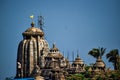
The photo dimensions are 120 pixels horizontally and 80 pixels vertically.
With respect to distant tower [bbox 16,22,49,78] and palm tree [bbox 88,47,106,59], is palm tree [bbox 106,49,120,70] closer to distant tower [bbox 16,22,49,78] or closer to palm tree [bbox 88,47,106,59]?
palm tree [bbox 88,47,106,59]

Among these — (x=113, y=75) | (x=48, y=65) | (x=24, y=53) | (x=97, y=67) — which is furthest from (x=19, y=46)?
(x=113, y=75)

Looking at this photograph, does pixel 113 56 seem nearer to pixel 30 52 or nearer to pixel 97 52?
pixel 97 52

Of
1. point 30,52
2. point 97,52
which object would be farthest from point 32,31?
point 97,52

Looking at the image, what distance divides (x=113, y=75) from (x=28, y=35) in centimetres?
3251

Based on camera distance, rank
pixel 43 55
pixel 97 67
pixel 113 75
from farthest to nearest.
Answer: pixel 43 55
pixel 97 67
pixel 113 75

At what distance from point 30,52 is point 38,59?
289 cm

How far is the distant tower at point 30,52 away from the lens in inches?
Answer: 3804

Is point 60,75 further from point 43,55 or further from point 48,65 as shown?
point 43,55

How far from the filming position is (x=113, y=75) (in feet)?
247

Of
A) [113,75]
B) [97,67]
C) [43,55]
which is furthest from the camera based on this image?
[43,55]

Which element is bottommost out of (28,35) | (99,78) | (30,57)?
(99,78)

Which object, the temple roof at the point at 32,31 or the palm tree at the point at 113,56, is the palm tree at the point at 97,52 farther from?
the temple roof at the point at 32,31

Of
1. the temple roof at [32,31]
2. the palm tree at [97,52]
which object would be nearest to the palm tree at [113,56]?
the palm tree at [97,52]

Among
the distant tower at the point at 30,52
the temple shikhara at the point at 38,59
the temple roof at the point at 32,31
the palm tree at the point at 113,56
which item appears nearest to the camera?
the temple shikhara at the point at 38,59
